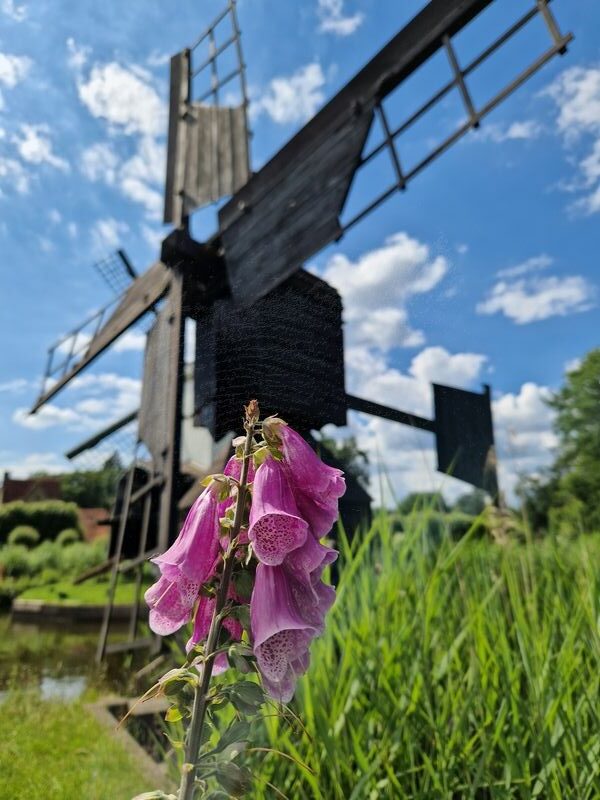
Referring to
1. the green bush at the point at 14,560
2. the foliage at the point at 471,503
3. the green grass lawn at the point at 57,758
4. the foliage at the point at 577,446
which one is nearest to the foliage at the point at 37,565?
the green bush at the point at 14,560

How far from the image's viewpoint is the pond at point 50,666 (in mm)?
1296

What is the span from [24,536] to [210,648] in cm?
248

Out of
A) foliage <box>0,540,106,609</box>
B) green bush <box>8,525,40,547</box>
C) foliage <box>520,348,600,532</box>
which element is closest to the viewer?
foliage <box>0,540,106,609</box>

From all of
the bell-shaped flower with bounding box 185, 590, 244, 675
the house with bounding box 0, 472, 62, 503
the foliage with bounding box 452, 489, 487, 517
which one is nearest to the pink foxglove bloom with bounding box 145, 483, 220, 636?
the bell-shaped flower with bounding box 185, 590, 244, 675

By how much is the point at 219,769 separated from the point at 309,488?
0.54 feet

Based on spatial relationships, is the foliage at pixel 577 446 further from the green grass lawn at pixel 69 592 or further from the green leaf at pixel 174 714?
the green leaf at pixel 174 714

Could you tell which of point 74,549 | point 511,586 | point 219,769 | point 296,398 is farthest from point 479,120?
point 74,549

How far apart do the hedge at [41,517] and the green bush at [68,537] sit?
0.02 metres

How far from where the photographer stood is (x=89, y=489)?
3.55 metres

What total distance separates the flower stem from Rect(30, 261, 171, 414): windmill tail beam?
2.95m

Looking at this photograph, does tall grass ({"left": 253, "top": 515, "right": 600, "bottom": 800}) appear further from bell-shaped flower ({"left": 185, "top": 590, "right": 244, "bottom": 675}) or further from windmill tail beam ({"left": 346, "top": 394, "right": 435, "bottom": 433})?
bell-shaped flower ({"left": 185, "top": 590, "right": 244, "bottom": 675})

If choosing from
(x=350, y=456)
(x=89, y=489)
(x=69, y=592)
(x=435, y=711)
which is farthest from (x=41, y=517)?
(x=350, y=456)

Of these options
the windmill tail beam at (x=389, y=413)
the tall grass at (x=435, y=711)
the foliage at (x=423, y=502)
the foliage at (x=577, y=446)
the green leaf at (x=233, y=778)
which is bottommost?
the tall grass at (x=435, y=711)

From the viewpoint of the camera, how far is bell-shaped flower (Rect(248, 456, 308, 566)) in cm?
33
